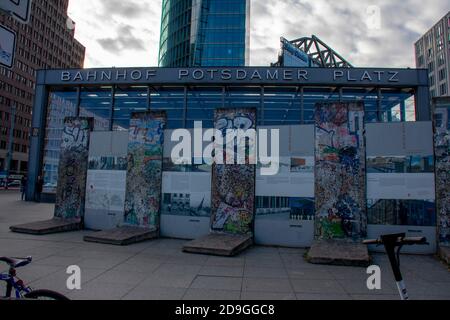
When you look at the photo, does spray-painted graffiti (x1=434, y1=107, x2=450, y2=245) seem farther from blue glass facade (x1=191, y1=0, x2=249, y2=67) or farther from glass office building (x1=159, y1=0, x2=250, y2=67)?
blue glass facade (x1=191, y1=0, x2=249, y2=67)

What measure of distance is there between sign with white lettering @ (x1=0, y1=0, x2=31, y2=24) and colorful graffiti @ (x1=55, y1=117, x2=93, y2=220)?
11367 mm

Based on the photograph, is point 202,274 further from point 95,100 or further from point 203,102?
point 95,100

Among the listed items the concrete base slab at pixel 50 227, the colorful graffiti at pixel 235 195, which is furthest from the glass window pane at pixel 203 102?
the concrete base slab at pixel 50 227

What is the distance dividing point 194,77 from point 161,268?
58.7 ft

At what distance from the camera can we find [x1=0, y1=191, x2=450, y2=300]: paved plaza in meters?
5.44

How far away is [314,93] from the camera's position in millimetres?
23828

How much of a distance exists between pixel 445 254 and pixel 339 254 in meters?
3.01

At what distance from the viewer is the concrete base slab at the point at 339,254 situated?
7.62m

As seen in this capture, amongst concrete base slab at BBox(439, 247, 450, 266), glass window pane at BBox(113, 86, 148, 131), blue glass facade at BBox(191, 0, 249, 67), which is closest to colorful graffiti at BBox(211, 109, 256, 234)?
concrete base slab at BBox(439, 247, 450, 266)

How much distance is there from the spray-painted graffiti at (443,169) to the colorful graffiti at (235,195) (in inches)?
232

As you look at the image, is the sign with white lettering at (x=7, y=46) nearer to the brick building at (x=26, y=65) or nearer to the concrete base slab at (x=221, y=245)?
the concrete base slab at (x=221, y=245)

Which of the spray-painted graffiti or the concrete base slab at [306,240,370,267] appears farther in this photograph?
the spray-painted graffiti

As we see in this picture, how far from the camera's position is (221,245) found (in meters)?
8.80
